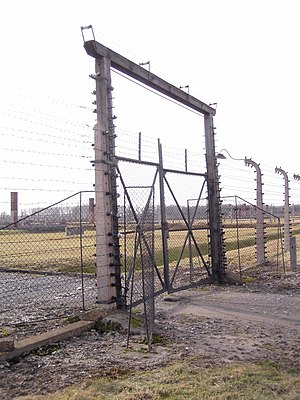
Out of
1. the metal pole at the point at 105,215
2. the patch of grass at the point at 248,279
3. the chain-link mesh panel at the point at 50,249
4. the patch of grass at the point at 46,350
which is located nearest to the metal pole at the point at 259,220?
the patch of grass at the point at 248,279

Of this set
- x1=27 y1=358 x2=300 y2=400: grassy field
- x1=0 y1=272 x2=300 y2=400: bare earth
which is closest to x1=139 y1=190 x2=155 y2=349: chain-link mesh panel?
x1=0 y1=272 x2=300 y2=400: bare earth

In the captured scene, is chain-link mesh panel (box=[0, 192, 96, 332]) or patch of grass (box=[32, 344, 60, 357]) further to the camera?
chain-link mesh panel (box=[0, 192, 96, 332])

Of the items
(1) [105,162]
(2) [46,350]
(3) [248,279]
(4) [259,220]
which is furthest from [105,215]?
(4) [259,220]

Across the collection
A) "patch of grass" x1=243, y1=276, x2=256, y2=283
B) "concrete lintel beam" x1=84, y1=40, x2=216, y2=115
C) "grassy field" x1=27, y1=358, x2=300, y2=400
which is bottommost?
"grassy field" x1=27, y1=358, x2=300, y2=400

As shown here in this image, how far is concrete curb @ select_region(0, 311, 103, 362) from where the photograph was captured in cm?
591

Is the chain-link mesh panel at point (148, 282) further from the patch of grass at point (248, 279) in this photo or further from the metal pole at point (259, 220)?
the metal pole at point (259, 220)

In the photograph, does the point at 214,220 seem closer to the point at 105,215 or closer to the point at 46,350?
the point at 105,215

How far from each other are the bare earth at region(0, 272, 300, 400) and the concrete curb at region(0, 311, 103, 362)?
0.33 ft

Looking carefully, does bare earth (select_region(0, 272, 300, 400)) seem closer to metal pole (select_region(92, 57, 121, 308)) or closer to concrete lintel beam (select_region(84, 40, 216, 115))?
metal pole (select_region(92, 57, 121, 308))

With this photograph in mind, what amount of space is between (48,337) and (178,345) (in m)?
1.76

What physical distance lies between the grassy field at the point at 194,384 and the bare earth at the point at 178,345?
23 centimetres

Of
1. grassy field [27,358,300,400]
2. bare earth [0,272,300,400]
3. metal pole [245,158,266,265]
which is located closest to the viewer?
grassy field [27,358,300,400]

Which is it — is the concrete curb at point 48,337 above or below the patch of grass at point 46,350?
above

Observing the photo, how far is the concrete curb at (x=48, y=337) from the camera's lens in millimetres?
5910
